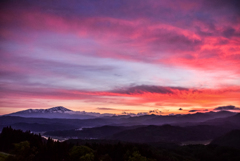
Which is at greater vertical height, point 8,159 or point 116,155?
point 8,159

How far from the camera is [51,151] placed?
107500 mm

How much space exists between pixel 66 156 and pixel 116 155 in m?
50.4

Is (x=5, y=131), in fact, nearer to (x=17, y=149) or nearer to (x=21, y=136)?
(x=21, y=136)

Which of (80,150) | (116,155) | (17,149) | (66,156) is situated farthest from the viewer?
(116,155)

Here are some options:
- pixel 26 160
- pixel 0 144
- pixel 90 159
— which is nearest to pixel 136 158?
pixel 90 159

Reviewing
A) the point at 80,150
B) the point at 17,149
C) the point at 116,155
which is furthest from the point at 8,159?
the point at 116,155

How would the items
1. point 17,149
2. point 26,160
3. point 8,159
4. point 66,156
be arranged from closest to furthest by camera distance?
1. point 8,159
2. point 26,160
3. point 17,149
4. point 66,156

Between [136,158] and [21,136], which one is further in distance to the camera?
[21,136]

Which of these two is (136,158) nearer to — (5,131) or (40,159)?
(40,159)

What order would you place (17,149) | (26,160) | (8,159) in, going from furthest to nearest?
(17,149)
(26,160)
(8,159)

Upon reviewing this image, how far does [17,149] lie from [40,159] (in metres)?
11.7

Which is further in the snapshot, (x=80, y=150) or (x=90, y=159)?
(x=80, y=150)

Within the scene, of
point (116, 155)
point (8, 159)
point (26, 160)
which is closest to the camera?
point (8, 159)

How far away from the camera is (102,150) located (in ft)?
530
